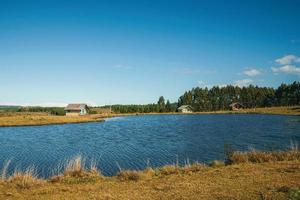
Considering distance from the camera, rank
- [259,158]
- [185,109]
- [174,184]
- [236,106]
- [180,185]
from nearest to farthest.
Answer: [180,185], [174,184], [259,158], [236,106], [185,109]

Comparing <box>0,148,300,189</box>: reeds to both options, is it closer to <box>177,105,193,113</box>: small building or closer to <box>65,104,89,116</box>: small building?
<box>65,104,89,116</box>: small building

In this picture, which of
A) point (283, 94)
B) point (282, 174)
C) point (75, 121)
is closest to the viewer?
point (282, 174)

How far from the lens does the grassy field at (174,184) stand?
12.3m

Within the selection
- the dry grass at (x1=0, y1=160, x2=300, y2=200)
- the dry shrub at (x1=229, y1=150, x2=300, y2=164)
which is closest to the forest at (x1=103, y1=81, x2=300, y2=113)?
the dry shrub at (x1=229, y1=150, x2=300, y2=164)

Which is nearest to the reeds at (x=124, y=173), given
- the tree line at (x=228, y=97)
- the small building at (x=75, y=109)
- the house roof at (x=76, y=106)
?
the small building at (x=75, y=109)

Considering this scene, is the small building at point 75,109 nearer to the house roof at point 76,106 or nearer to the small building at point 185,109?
the house roof at point 76,106

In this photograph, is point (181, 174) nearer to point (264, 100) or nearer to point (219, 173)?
point (219, 173)

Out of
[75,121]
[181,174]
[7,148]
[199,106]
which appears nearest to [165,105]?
[199,106]

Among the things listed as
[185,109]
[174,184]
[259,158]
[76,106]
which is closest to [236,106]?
[185,109]

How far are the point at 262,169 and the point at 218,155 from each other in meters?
11.6

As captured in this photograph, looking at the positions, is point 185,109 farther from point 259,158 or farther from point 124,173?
point 124,173

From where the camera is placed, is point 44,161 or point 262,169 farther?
point 44,161

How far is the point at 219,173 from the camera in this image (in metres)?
16.2

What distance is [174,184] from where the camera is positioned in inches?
560
